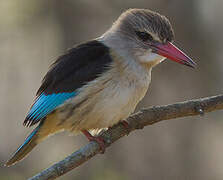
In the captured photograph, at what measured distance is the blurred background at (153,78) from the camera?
7.32 m

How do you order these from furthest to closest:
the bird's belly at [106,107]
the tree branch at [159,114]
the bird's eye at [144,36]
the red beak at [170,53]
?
1. the bird's eye at [144,36]
2. the red beak at [170,53]
3. the bird's belly at [106,107]
4. the tree branch at [159,114]

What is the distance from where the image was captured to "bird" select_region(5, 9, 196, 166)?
4613 mm

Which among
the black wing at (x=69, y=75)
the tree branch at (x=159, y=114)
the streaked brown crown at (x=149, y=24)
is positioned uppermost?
the streaked brown crown at (x=149, y=24)

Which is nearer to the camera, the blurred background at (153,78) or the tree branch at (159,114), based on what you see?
the tree branch at (159,114)

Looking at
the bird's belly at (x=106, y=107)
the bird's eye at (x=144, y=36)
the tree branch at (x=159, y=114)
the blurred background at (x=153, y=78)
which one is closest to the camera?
the tree branch at (x=159, y=114)

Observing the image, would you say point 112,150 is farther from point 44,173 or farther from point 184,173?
point 44,173

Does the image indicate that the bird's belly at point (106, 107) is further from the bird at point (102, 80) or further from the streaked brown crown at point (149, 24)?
the streaked brown crown at point (149, 24)

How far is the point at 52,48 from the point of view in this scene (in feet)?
26.5

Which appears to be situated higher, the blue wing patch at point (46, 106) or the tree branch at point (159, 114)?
the blue wing patch at point (46, 106)

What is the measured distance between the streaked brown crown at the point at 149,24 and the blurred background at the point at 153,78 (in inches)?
99.7

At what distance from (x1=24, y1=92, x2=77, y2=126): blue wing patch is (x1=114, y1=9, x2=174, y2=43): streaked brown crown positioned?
2.83 ft

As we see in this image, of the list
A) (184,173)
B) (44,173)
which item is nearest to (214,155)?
(184,173)

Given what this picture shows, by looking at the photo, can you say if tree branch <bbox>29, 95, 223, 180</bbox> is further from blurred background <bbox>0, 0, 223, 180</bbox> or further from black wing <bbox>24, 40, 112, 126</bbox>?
blurred background <bbox>0, 0, 223, 180</bbox>

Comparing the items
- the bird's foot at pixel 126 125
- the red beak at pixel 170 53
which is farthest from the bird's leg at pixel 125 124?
the red beak at pixel 170 53
